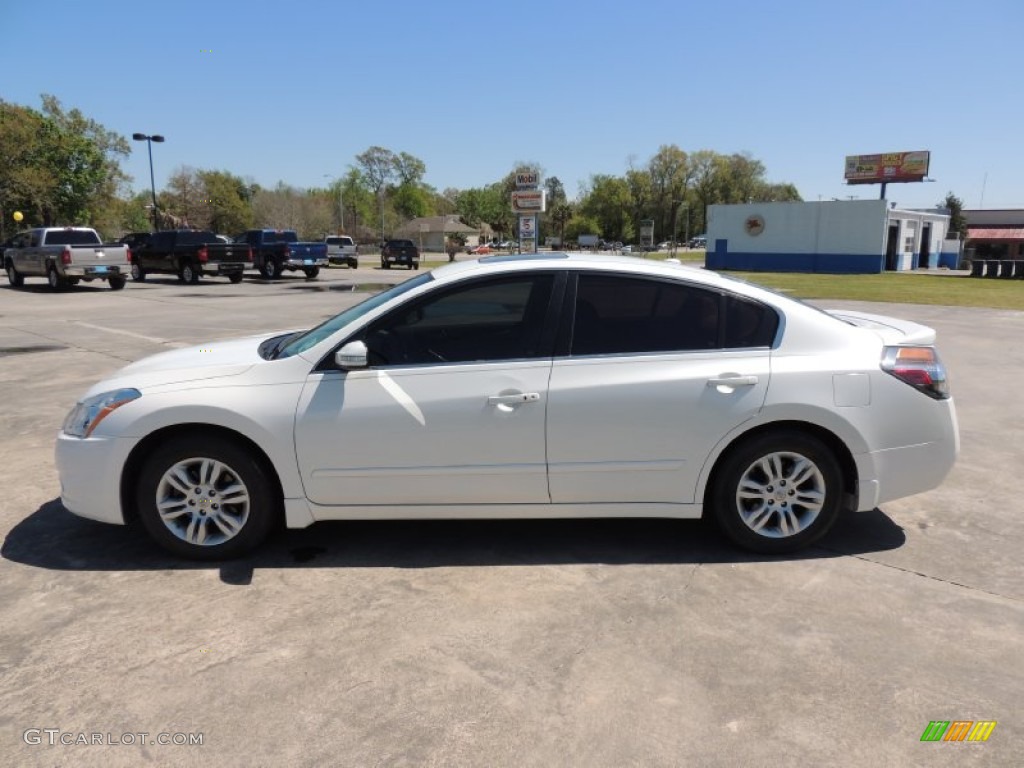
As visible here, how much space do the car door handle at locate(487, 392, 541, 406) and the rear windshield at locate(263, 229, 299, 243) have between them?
30.6 meters

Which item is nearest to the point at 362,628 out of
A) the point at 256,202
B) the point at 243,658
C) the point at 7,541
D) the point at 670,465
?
the point at 243,658

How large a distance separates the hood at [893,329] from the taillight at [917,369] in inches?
3.2

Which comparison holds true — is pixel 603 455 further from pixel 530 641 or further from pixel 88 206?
pixel 88 206

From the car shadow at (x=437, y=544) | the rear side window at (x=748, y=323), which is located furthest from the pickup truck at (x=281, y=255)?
the rear side window at (x=748, y=323)

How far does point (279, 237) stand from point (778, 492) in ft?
106

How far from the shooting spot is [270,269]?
31234 millimetres

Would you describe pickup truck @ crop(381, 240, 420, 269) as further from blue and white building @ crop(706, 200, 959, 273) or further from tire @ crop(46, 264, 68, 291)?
tire @ crop(46, 264, 68, 291)

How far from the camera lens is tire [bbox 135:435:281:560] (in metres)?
3.71

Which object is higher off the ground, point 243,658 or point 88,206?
point 88,206

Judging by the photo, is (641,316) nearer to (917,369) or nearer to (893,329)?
(917,369)

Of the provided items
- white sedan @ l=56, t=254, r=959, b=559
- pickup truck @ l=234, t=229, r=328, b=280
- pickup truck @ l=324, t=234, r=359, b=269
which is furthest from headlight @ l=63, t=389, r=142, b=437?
pickup truck @ l=324, t=234, r=359, b=269

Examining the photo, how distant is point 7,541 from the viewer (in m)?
4.18

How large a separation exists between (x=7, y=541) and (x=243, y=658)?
7.19 ft

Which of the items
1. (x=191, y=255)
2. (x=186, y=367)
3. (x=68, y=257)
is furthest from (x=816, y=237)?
(x=186, y=367)
